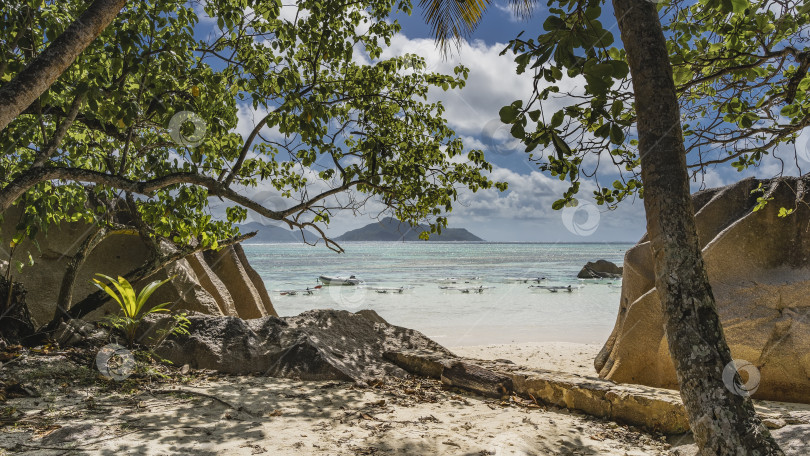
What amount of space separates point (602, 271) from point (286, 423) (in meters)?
33.3

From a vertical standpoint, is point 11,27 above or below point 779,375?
above

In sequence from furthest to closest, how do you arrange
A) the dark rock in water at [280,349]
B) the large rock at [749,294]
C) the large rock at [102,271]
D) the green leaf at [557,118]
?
the large rock at [102,271], the large rock at [749,294], the dark rock in water at [280,349], the green leaf at [557,118]

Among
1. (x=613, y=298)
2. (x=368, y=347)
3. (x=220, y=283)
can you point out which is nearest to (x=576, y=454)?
(x=368, y=347)

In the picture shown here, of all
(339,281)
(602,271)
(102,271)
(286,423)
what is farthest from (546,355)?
(602,271)

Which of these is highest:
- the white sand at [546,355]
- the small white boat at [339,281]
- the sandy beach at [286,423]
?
the sandy beach at [286,423]

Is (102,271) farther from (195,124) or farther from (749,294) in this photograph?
(749,294)

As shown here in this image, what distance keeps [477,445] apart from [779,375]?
431 cm

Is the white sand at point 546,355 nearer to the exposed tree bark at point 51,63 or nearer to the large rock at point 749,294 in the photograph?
the large rock at point 749,294

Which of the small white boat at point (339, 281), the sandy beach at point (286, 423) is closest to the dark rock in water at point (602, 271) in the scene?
the small white boat at point (339, 281)

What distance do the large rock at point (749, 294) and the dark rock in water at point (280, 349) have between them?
8.79 feet

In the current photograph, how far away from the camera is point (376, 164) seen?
20.0ft

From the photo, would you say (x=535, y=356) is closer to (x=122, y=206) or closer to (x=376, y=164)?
(x=376, y=164)

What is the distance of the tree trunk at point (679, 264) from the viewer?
1.82m

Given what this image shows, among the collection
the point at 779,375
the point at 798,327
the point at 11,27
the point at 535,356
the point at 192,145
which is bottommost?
the point at 535,356
